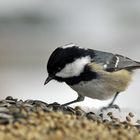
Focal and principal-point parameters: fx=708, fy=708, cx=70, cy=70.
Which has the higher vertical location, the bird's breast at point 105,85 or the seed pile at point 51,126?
the seed pile at point 51,126

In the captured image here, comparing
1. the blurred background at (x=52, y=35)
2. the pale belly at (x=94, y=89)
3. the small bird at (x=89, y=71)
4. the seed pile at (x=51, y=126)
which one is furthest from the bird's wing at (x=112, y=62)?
the blurred background at (x=52, y=35)

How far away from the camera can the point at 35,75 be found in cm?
783

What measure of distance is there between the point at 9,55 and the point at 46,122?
5.82 m

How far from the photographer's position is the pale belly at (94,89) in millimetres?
4148

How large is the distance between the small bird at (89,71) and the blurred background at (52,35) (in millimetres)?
1976

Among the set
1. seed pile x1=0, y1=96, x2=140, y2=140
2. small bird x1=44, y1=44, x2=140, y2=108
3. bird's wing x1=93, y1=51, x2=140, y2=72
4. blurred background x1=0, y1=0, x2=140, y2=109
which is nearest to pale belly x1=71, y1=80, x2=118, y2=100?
small bird x1=44, y1=44, x2=140, y2=108

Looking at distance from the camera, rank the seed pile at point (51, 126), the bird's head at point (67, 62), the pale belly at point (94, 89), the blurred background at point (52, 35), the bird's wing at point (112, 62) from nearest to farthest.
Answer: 1. the seed pile at point (51, 126)
2. the bird's head at point (67, 62)
3. the pale belly at point (94, 89)
4. the bird's wing at point (112, 62)
5. the blurred background at point (52, 35)

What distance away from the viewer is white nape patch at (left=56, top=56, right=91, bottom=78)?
403cm

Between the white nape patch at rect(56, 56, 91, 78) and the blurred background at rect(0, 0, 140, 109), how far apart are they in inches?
89.3

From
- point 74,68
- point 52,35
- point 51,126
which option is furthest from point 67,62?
point 52,35

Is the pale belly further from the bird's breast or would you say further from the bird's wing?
the bird's wing

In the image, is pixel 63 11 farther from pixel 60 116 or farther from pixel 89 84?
pixel 60 116

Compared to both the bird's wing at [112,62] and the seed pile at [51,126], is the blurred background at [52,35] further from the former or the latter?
the seed pile at [51,126]

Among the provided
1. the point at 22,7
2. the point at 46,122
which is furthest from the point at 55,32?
the point at 46,122
